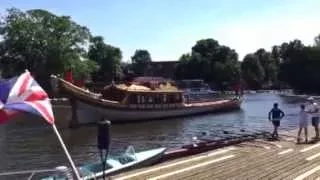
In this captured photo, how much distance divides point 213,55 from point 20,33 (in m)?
80.8

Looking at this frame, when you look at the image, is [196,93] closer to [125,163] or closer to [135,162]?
[135,162]

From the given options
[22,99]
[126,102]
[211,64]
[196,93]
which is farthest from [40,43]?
[22,99]

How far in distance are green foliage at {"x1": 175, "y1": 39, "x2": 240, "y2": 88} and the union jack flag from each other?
171 m

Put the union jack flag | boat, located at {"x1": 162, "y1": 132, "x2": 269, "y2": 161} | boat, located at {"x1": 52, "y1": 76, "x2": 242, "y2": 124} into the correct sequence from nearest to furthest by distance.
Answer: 1. the union jack flag
2. boat, located at {"x1": 162, "y1": 132, "x2": 269, "y2": 161}
3. boat, located at {"x1": 52, "y1": 76, "x2": 242, "y2": 124}

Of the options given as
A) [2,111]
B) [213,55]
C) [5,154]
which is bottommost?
[5,154]

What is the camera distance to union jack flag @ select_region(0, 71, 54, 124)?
12078mm

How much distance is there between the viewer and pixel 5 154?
131ft

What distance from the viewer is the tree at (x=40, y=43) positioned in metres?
120

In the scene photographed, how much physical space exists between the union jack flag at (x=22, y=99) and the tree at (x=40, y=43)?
107 m

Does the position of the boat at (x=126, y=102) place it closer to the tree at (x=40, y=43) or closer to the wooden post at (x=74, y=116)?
the wooden post at (x=74, y=116)

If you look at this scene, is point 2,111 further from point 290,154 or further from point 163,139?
point 163,139

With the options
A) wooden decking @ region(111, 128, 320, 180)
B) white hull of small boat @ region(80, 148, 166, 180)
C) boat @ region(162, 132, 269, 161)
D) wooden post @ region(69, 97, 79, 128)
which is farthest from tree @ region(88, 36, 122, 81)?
wooden decking @ region(111, 128, 320, 180)

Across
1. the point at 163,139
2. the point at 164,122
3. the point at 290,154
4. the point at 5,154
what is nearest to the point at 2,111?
the point at 290,154

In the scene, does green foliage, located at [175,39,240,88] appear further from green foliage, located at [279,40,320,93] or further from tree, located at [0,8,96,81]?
tree, located at [0,8,96,81]
